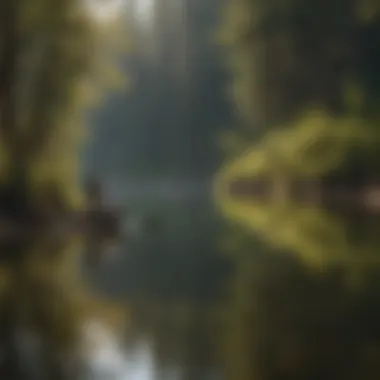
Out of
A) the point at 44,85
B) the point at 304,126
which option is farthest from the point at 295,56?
the point at 44,85

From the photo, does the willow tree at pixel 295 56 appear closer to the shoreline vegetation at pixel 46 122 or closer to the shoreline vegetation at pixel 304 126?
the shoreline vegetation at pixel 304 126

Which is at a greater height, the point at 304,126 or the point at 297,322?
the point at 304,126

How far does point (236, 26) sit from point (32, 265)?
57cm

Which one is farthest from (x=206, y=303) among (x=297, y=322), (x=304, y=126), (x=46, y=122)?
(x=46, y=122)

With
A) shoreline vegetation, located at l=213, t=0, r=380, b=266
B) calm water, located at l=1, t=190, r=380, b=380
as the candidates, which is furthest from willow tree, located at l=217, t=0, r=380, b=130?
calm water, located at l=1, t=190, r=380, b=380

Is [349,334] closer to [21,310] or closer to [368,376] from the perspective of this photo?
[368,376]

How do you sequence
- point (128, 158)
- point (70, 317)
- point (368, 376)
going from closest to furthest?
1. point (368, 376)
2. point (70, 317)
3. point (128, 158)

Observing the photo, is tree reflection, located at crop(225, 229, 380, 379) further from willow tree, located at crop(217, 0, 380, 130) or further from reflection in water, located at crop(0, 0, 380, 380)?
willow tree, located at crop(217, 0, 380, 130)

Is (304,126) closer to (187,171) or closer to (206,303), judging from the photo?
(187,171)

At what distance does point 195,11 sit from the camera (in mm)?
1297

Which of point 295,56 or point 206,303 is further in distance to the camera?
point 295,56

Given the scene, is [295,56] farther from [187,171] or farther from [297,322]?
[297,322]

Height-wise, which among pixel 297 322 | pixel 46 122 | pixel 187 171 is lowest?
pixel 297 322

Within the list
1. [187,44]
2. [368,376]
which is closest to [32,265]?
[187,44]
